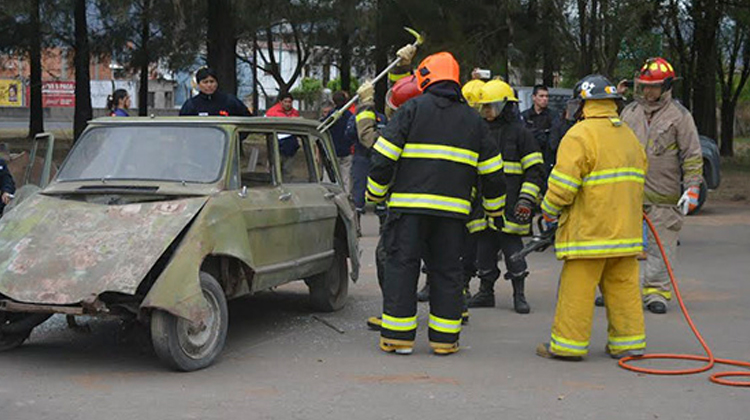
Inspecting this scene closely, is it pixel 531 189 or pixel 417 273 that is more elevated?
pixel 531 189

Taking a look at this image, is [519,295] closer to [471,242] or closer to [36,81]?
[471,242]

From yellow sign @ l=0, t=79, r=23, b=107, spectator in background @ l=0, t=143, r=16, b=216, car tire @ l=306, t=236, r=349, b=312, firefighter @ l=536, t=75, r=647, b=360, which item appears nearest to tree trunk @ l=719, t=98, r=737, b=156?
spectator in background @ l=0, t=143, r=16, b=216

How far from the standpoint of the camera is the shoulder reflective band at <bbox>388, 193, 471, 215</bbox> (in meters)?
7.32

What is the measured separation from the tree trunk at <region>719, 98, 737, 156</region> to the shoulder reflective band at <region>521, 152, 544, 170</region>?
28.8 metres

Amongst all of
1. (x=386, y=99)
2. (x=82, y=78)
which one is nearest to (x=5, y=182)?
(x=386, y=99)

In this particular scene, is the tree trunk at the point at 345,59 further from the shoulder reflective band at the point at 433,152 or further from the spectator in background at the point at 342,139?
the shoulder reflective band at the point at 433,152

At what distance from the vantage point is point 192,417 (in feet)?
19.1

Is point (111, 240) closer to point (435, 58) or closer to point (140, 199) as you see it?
point (140, 199)

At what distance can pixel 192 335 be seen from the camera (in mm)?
6918

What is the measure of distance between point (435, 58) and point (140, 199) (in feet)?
7.38

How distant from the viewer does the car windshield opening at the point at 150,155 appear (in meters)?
7.60

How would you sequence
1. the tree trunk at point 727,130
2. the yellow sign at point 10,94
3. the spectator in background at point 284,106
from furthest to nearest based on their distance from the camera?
the yellow sign at point 10,94, the tree trunk at point 727,130, the spectator in background at point 284,106

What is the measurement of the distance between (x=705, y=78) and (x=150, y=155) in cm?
2496

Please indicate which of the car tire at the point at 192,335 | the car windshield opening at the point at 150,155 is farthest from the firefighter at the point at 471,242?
the car tire at the point at 192,335
